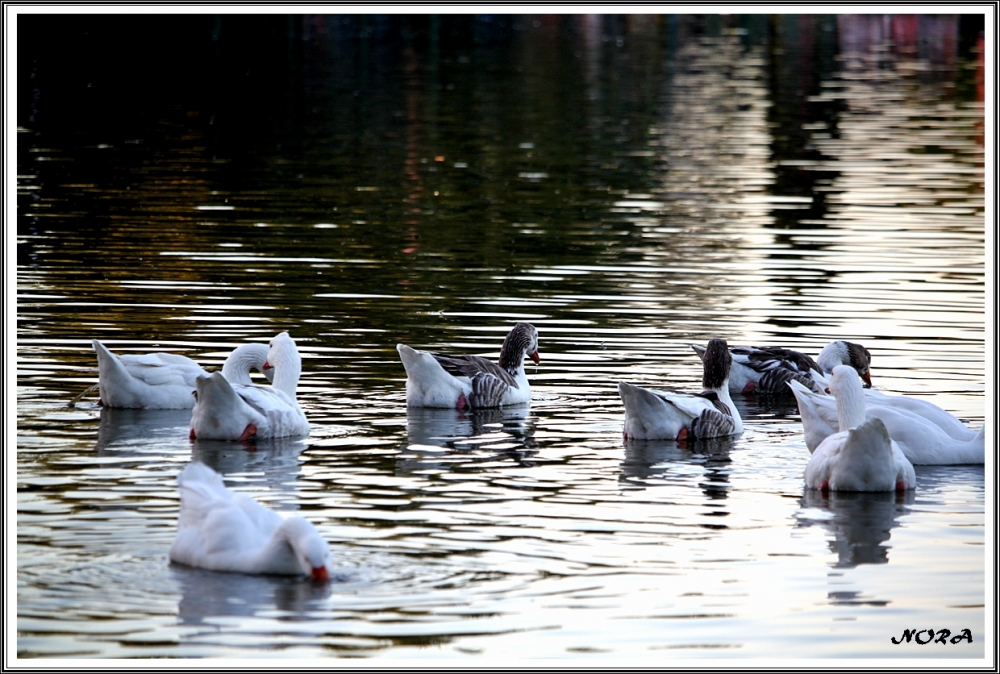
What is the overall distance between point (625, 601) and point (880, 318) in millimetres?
11391

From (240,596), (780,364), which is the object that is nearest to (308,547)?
(240,596)

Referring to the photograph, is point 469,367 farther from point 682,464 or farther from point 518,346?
point 682,464

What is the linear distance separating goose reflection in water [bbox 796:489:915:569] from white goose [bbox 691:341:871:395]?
13.3 feet

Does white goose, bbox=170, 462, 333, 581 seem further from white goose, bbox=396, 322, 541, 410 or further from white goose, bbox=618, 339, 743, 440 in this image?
white goose, bbox=396, 322, 541, 410

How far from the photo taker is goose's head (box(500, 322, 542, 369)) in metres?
15.9

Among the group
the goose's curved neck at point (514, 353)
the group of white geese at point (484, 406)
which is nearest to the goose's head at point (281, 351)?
the group of white geese at point (484, 406)

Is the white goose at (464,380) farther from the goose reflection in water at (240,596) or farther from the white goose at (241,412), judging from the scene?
the goose reflection in water at (240,596)

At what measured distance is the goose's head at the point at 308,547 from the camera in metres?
9.52

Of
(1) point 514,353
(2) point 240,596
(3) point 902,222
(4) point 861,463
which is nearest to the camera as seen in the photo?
(2) point 240,596

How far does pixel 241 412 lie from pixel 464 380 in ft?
8.59

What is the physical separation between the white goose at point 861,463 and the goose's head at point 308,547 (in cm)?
435

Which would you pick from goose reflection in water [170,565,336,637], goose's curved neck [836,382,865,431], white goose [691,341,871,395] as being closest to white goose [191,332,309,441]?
goose reflection in water [170,565,336,637]

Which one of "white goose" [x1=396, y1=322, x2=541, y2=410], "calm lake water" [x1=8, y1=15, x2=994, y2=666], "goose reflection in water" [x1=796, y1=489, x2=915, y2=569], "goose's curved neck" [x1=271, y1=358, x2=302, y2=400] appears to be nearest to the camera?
"calm lake water" [x1=8, y1=15, x2=994, y2=666]

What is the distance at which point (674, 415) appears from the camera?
14250 mm
